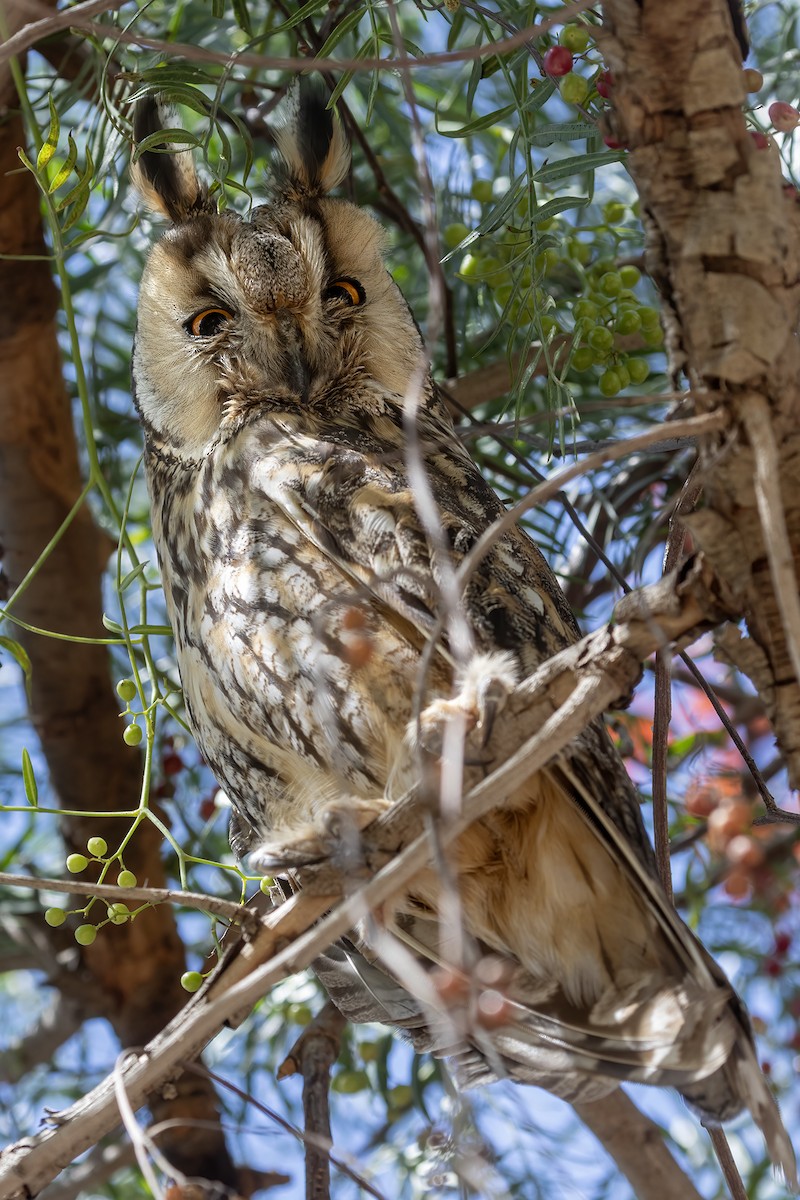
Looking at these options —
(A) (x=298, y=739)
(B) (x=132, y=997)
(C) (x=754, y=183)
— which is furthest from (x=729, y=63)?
(B) (x=132, y=997)

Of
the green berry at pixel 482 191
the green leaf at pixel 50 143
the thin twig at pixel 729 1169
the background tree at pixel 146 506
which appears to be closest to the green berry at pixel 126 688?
the background tree at pixel 146 506

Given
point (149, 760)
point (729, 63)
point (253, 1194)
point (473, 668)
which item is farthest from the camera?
point (253, 1194)

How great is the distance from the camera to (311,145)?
74.7 inches

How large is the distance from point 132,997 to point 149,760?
1.10 meters

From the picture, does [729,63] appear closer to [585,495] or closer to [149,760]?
[149,760]

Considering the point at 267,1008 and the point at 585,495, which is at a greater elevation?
the point at 585,495

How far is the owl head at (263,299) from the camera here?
5.48ft

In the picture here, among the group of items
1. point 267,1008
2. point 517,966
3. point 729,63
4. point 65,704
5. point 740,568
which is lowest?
point 267,1008

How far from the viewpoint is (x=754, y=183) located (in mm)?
881

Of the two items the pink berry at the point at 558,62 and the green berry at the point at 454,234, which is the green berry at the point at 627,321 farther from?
the green berry at the point at 454,234

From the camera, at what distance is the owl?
1215 mm

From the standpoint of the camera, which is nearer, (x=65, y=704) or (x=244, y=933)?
(x=244, y=933)

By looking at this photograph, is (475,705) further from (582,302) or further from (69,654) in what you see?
(69,654)

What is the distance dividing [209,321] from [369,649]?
0.80 metres
